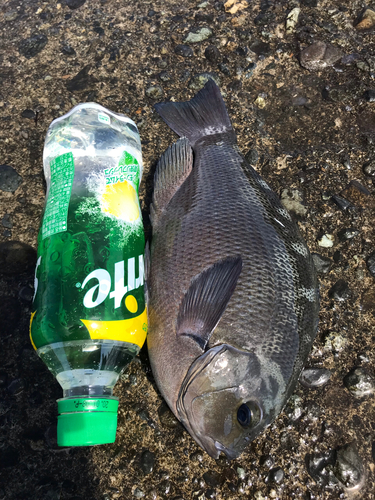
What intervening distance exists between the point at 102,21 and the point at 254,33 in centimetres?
129

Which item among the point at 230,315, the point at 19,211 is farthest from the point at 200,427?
the point at 19,211

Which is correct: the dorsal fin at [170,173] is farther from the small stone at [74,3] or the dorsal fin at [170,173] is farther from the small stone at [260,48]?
the small stone at [74,3]

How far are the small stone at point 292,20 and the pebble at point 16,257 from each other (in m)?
2.73

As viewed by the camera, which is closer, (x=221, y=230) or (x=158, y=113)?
(x=221, y=230)

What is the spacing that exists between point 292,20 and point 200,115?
4.60 ft

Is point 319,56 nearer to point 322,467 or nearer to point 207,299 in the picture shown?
point 207,299

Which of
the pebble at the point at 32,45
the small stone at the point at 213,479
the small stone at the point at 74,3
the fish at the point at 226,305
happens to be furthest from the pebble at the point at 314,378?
the small stone at the point at 74,3

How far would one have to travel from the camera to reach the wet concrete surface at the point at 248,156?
2.03 meters

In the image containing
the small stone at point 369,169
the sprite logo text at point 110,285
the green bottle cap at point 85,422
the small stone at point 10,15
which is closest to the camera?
the green bottle cap at point 85,422

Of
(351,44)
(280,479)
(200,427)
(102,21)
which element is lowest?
(280,479)

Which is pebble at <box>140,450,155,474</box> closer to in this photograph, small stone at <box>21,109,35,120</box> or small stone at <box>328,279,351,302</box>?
small stone at <box>328,279,351,302</box>

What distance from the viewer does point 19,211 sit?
2547 millimetres

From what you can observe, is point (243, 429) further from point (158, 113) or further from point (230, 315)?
point (158, 113)

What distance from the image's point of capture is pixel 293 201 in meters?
2.70
